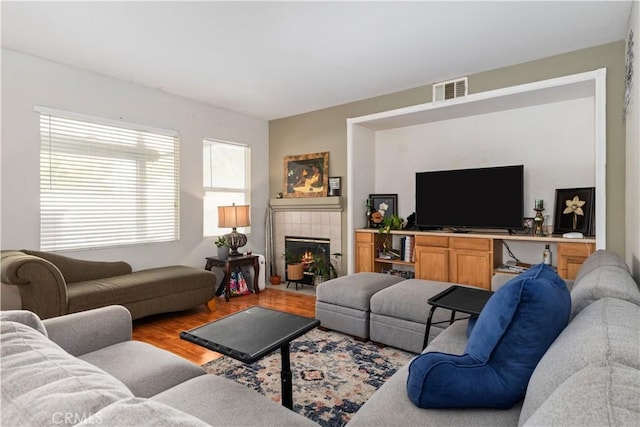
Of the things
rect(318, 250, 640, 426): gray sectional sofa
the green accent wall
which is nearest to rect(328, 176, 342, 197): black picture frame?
the green accent wall

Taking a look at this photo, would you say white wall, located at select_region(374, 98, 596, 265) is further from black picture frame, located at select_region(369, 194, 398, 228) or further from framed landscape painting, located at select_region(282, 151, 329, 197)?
framed landscape painting, located at select_region(282, 151, 329, 197)

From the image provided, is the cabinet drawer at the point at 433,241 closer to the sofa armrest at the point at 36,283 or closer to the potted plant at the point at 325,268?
the potted plant at the point at 325,268

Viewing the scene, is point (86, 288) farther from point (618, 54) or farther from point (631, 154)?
point (618, 54)

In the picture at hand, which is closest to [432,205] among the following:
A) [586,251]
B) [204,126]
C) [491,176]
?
[491,176]

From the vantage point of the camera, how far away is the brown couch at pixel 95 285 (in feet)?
8.59

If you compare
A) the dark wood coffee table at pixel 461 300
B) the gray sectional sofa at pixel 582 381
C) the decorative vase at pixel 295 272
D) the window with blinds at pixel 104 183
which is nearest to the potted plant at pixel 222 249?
the window with blinds at pixel 104 183

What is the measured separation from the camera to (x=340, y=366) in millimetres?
2510

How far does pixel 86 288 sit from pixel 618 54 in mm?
5164

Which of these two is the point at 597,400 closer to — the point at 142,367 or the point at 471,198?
the point at 142,367

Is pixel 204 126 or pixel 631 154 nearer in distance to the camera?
pixel 631 154

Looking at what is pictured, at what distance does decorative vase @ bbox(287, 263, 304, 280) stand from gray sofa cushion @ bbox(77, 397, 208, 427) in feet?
14.7

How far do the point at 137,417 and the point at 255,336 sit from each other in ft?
4.22

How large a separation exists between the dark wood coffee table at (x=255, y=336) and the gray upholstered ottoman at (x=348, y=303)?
3.52ft

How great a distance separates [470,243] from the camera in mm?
3717
